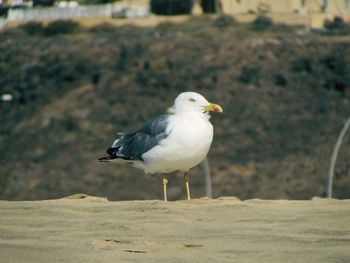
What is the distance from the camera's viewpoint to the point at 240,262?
24.2 feet

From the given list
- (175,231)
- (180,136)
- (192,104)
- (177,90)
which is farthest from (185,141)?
(177,90)

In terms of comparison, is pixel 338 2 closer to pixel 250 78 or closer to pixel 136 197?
Result: pixel 250 78

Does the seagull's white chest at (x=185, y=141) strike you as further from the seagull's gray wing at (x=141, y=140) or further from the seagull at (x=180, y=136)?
the seagull's gray wing at (x=141, y=140)

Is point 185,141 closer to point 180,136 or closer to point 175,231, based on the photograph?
point 180,136

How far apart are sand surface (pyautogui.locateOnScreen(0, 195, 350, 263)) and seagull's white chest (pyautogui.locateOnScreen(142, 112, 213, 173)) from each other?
1977 mm

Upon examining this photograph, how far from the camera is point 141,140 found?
46.1 ft

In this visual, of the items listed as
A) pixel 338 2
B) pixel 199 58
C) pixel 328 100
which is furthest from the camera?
pixel 338 2

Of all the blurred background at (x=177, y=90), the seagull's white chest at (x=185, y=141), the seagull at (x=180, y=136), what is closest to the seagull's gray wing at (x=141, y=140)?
the seagull at (x=180, y=136)

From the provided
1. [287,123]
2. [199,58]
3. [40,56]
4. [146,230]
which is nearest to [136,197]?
[287,123]

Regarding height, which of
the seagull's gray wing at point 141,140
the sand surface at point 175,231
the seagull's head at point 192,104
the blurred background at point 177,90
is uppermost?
the sand surface at point 175,231

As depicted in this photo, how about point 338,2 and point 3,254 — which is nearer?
point 3,254

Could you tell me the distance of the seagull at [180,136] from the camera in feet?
41.8

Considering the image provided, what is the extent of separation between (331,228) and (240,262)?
1400 millimetres

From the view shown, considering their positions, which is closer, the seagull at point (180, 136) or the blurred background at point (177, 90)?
the seagull at point (180, 136)
